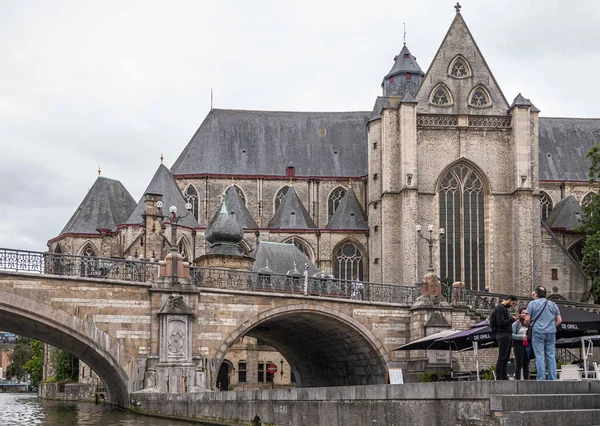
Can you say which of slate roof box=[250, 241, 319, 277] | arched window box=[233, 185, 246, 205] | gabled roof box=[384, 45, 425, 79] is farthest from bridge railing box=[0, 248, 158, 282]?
gabled roof box=[384, 45, 425, 79]

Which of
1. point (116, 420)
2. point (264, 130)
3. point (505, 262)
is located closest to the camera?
point (116, 420)

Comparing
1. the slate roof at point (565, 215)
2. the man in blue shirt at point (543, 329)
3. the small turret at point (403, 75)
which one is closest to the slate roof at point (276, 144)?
the small turret at point (403, 75)

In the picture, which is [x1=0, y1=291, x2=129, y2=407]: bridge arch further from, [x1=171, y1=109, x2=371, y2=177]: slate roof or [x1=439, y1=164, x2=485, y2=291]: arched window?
[x1=171, y1=109, x2=371, y2=177]: slate roof

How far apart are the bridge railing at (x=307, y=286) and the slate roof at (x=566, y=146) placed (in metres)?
27.1

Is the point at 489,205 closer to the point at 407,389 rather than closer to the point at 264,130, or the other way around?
the point at 264,130

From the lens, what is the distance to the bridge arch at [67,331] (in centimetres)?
2622

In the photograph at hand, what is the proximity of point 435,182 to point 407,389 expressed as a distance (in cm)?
3592

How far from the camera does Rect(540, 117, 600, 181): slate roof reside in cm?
5850

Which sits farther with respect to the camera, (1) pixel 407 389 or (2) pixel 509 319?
(2) pixel 509 319

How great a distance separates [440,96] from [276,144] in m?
14.3

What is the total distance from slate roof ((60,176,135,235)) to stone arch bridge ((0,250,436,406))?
2111 centimetres

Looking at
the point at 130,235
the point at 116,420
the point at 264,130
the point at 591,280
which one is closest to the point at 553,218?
the point at 591,280

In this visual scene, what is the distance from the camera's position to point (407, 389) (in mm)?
13500

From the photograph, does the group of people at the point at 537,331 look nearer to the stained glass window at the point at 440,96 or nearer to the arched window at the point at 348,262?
the stained glass window at the point at 440,96
